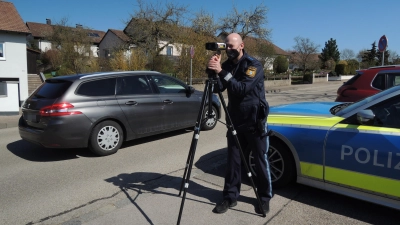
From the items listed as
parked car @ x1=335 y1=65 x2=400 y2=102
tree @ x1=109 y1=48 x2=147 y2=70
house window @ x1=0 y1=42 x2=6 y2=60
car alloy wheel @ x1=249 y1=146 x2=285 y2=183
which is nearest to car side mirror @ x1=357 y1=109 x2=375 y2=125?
car alloy wheel @ x1=249 y1=146 x2=285 y2=183

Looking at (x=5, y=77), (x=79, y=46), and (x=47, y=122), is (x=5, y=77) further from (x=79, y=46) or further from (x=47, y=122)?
(x=47, y=122)

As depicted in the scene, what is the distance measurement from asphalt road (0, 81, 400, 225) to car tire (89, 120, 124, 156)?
0.16 metres

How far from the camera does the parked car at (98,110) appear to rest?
538 centimetres

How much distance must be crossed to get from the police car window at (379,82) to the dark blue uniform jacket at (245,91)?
4.92 m

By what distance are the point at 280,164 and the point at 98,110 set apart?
348 centimetres

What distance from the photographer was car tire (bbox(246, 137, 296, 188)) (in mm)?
3797

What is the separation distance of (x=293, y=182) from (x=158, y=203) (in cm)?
187

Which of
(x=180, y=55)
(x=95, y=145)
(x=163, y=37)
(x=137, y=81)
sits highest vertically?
(x=163, y=37)

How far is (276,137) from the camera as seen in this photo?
3.92 m

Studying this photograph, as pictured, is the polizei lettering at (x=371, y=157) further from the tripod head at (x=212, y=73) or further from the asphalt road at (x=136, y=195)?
the tripod head at (x=212, y=73)

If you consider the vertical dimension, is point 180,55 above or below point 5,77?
above

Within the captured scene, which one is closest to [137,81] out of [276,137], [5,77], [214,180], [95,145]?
[95,145]

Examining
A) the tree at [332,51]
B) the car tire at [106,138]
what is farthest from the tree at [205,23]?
the tree at [332,51]

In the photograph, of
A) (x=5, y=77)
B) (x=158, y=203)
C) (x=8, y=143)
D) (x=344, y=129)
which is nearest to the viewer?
(x=344, y=129)
